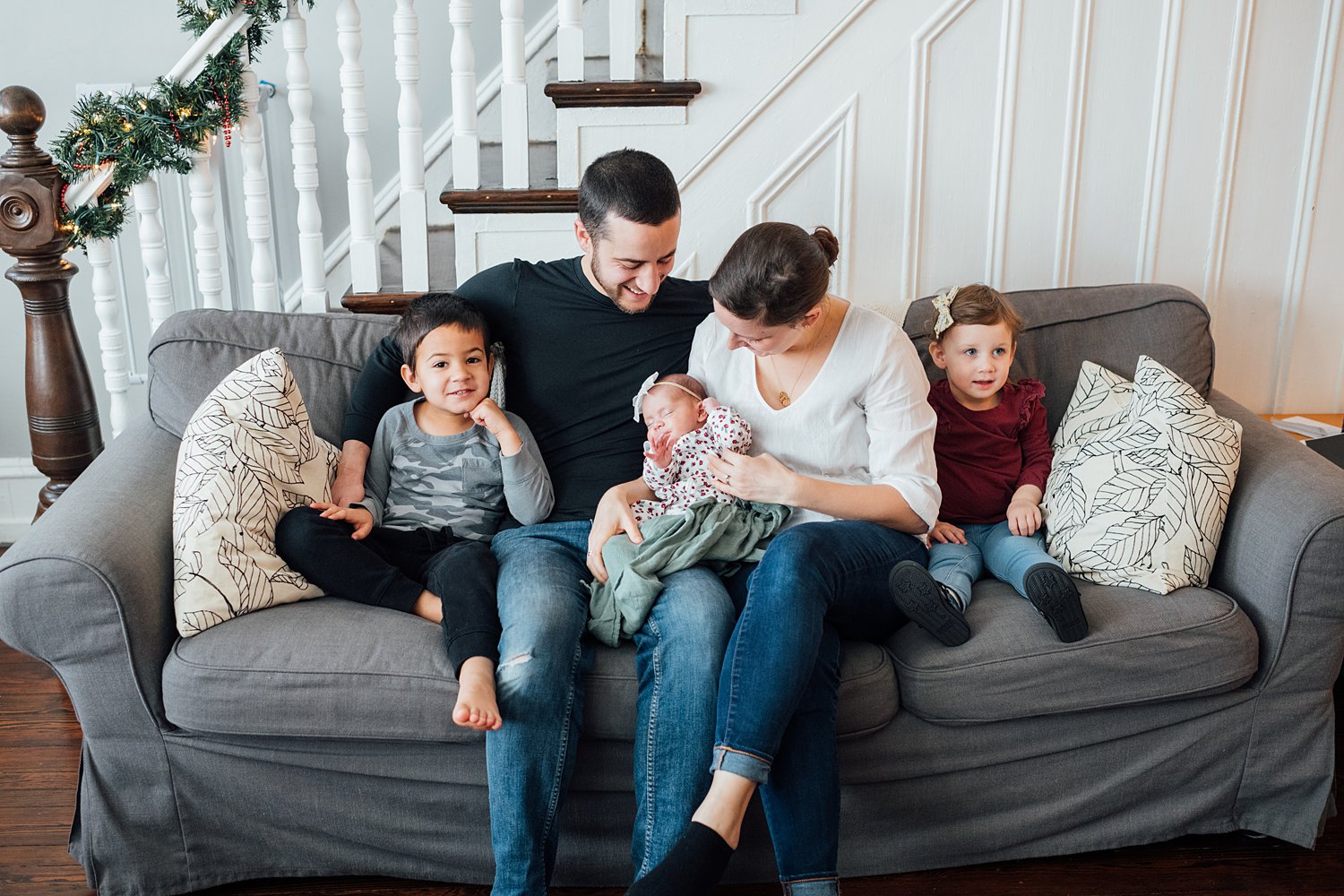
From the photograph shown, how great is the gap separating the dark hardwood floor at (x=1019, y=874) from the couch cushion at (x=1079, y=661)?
0.98ft

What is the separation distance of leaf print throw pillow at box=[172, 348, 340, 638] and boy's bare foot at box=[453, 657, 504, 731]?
1.27 feet

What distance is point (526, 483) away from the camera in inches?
78.2

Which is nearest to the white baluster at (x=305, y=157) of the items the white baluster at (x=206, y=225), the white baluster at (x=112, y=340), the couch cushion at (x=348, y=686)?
the white baluster at (x=206, y=225)

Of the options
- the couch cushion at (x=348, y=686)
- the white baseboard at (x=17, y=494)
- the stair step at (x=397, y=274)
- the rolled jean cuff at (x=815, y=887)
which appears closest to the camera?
the rolled jean cuff at (x=815, y=887)

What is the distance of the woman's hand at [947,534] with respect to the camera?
2.05 meters

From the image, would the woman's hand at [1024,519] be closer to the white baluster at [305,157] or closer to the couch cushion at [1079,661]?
the couch cushion at [1079,661]

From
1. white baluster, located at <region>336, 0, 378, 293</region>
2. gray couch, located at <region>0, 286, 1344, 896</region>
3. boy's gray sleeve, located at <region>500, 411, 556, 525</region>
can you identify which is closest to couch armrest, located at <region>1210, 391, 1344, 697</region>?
gray couch, located at <region>0, 286, 1344, 896</region>

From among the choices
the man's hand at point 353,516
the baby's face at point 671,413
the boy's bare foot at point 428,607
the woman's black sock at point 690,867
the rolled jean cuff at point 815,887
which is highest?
the baby's face at point 671,413

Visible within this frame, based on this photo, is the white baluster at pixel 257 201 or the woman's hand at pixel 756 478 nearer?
the woman's hand at pixel 756 478

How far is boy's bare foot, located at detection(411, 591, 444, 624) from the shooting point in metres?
1.82

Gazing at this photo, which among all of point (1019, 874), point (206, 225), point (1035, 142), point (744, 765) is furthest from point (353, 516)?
point (1035, 142)

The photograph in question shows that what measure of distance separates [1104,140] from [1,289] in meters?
3.06

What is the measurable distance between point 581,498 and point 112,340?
1224mm

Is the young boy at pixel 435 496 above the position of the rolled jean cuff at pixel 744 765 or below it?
above
